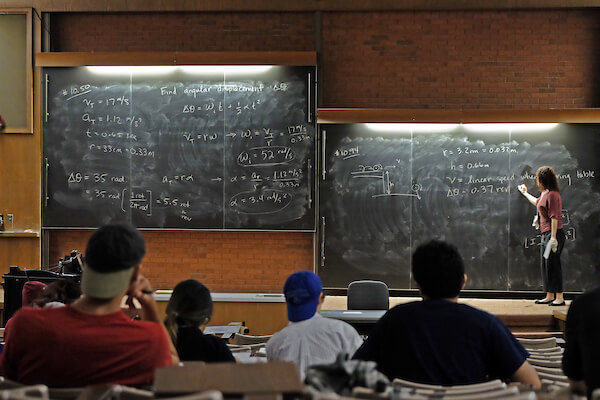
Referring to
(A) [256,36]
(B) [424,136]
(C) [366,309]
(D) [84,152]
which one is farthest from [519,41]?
(D) [84,152]

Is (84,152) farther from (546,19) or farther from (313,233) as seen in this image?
(546,19)

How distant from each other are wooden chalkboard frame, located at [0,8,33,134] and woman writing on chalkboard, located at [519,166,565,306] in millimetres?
5847

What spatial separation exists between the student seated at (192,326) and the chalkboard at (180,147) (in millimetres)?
4215

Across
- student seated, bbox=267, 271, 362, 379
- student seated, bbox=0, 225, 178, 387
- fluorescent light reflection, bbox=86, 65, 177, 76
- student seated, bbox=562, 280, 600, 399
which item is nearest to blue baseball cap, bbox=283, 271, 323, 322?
student seated, bbox=267, 271, 362, 379

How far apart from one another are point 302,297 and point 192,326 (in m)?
0.54

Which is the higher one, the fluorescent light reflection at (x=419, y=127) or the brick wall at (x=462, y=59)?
the brick wall at (x=462, y=59)

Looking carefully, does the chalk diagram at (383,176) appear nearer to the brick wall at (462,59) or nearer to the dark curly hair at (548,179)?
the brick wall at (462,59)

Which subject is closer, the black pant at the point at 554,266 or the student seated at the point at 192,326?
the student seated at the point at 192,326

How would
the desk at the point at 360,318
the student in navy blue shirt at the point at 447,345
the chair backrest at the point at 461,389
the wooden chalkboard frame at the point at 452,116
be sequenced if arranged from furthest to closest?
the wooden chalkboard frame at the point at 452,116 < the desk at the point at 360,318 < the student in navy blue shirt at the point at 447,345 < the chair backrest at the point at 461,389

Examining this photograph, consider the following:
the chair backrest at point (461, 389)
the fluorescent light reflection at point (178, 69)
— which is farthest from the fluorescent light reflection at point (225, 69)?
the chair backrest at point (461, 389)

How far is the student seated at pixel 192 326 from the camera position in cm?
285

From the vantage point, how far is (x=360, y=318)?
4.85 metres

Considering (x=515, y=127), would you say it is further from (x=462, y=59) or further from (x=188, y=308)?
(x=188, y=308)

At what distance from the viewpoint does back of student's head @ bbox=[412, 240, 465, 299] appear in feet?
8.23
